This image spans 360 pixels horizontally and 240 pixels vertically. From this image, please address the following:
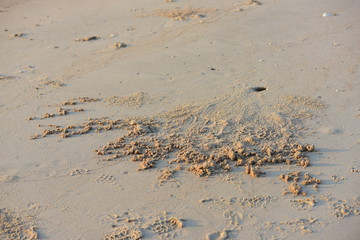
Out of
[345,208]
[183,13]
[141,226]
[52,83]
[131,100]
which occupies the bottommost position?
[345,208]

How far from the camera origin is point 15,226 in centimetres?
308

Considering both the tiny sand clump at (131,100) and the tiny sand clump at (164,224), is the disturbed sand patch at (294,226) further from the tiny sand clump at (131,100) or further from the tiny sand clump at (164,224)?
the tiny sand clump at (131,100)

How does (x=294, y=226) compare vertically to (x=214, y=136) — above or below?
below

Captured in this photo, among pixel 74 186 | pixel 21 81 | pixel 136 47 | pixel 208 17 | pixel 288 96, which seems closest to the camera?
pixel 74 186

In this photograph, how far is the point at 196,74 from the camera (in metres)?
5.05

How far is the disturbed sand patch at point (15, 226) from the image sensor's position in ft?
9.87

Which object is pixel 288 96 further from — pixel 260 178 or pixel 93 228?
pixel 93 228

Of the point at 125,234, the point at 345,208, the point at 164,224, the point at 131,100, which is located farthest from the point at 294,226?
the point at 131,100

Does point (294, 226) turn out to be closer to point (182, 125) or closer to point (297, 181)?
point (297, 181)

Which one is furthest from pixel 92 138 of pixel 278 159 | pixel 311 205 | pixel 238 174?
pixel 311 205

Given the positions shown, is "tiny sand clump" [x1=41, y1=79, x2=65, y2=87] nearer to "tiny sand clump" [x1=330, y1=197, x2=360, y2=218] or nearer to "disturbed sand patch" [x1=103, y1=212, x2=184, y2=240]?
"disturbed sand patch" [x1=103, y1=212, x2=184, y2=240]

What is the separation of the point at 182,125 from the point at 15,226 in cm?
179

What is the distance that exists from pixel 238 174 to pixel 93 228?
49.9 inches

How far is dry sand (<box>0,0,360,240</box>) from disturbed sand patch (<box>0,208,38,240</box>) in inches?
0.4
